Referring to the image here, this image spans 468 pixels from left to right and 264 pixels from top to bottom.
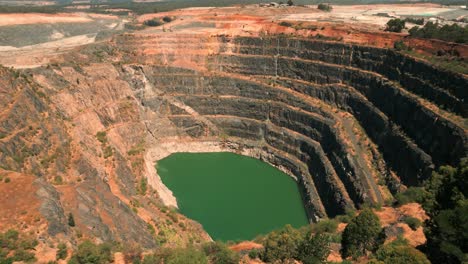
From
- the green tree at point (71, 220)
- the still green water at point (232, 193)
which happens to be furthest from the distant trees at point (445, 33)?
the green tree at point (71, 220)

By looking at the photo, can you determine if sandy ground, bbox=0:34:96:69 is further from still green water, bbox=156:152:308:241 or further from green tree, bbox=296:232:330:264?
green tree, bbox=296:232:330:264

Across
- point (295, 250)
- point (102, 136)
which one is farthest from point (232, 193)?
point (295, 250)

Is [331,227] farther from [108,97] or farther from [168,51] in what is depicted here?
[168,51]

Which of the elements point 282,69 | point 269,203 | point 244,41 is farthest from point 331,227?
point 244,41

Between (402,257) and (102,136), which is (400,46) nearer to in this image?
(402,257)

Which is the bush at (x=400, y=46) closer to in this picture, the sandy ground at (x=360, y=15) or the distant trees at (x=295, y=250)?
the sandy ground at (x=360, y=15)

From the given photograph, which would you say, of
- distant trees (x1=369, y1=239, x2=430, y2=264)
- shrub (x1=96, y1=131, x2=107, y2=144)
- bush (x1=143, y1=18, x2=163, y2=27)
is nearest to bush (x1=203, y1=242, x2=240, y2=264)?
distant trees (x1=369, y1=239, x2=430, y2=264)
